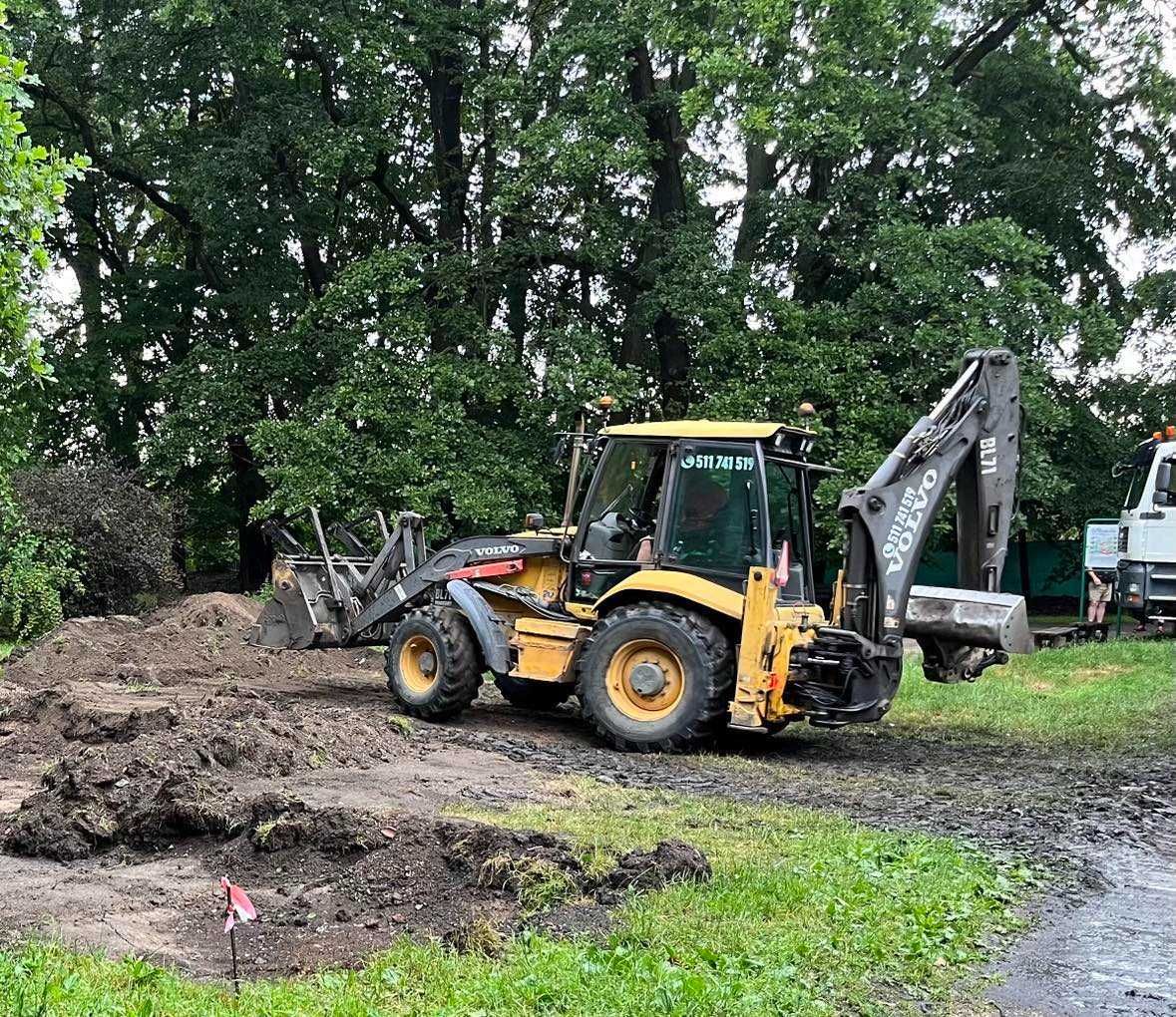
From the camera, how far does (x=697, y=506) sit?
1062 cm

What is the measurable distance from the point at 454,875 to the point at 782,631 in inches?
180

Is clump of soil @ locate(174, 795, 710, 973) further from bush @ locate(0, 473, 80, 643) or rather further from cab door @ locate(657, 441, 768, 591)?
bush @ locate(0, 473, 80, 643)

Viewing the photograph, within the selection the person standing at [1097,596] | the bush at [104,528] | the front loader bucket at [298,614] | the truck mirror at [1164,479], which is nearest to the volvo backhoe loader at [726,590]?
the front loader bucket at [298,614]

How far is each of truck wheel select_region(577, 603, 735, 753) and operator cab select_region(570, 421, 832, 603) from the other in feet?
1.80

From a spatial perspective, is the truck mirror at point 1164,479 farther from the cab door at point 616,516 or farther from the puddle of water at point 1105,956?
the puddle of water at point 1105,956

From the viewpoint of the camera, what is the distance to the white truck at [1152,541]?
1764 cm

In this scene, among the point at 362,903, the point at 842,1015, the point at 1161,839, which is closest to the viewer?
the point at 842,1015

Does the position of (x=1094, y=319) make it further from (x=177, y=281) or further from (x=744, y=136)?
(x=177, y=281)

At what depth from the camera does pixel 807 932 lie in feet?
17.4

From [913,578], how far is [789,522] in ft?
3.97

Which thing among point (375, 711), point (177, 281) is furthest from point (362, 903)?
point (177, 281)

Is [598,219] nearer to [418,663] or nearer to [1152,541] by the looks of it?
[1152,541]

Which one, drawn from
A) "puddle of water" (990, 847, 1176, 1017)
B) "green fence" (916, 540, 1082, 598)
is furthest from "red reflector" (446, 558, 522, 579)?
"green fence" (916, 540, 1082, 598)

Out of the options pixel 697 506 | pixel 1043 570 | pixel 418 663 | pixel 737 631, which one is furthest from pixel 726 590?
pixel 1043 570
